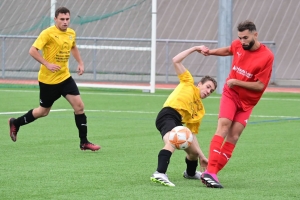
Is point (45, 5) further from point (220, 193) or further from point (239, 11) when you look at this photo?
point (220, 193)

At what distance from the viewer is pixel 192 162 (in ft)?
29.2

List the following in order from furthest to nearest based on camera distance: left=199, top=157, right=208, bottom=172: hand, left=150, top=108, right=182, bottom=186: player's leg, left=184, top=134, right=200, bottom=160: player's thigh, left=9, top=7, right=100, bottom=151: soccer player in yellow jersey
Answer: left=9, top=7, right=100, bottom=151: soccer player in yellow jersey, left=199, top=157, right=208, bottom=172: hand, left=184, top=134, right=200, bottom=160: player's thigh, left=150, top=108, right=182, bottom=186: player's leg

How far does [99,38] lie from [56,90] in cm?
1404

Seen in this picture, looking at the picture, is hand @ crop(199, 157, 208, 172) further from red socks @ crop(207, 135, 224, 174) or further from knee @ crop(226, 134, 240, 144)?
red socks @ crop(207, 135, 224, 174)

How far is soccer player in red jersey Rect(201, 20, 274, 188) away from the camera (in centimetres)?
842

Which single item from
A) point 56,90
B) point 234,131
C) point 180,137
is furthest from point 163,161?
point 56,90

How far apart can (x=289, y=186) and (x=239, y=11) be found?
65.5ft

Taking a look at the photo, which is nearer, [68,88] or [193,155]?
[193,155]

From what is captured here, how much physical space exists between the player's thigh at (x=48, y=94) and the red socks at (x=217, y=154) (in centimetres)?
381

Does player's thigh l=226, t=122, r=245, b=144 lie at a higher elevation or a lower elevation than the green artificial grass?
higher

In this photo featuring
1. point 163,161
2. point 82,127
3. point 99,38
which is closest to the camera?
point 163,161

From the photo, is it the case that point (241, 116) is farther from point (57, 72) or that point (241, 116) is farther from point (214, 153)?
point (57, 72)

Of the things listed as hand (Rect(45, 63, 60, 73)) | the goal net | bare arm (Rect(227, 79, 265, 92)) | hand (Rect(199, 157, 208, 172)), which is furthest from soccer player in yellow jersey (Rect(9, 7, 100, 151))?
the goal net

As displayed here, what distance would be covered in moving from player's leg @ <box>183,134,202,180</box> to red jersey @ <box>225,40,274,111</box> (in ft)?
2.21
